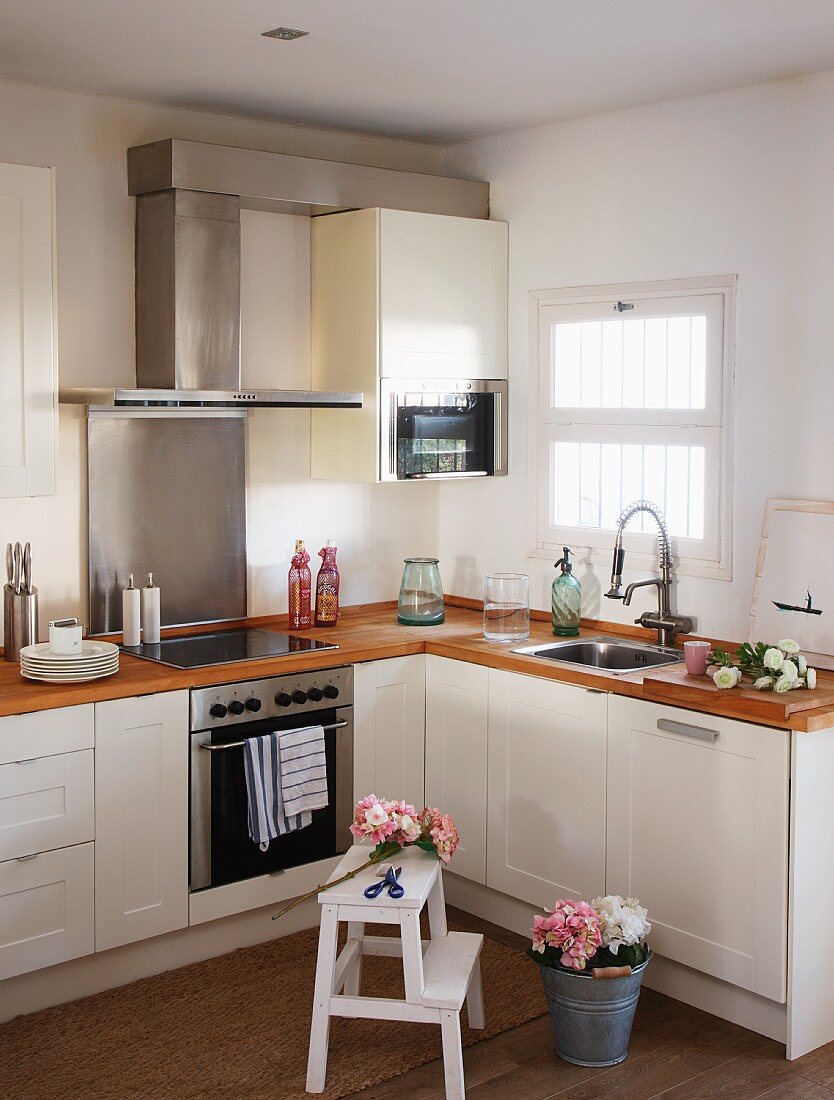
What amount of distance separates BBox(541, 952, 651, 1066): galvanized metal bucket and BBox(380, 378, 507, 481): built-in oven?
6.04 ft

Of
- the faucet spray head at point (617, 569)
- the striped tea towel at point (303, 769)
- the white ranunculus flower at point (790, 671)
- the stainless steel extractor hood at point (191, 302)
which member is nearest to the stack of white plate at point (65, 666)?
the striped tea towel at point (303, 769)

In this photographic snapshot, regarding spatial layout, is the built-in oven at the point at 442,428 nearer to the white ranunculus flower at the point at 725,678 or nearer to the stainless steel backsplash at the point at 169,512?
the stainless steel backsplash at the point at 169,512

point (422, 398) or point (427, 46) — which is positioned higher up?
point (427, 46)

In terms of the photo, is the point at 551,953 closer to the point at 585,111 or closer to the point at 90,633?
the point at 90,633

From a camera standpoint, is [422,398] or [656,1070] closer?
[656,1070]

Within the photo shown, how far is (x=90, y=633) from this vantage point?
3.93 m

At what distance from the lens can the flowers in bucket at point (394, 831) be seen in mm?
3020

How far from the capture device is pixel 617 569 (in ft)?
13.2

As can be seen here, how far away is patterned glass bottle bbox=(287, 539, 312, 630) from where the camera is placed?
169 inches

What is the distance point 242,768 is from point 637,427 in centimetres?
173

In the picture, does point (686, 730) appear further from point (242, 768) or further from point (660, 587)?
point (242, 768)

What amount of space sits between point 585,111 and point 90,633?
2387mm

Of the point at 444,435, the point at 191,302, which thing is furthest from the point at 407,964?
the point at 191,302

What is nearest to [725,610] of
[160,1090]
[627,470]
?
[627,470]
